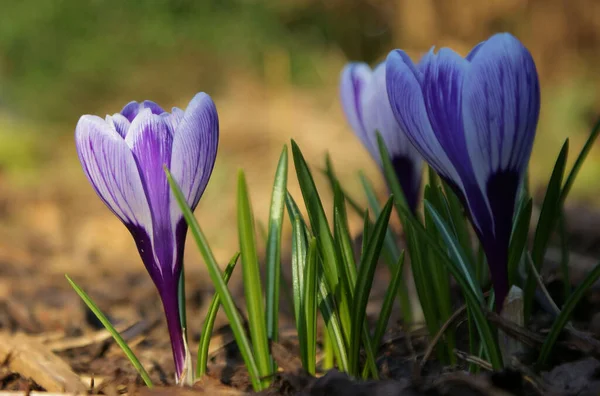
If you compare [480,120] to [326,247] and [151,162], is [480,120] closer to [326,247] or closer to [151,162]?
[326,247]

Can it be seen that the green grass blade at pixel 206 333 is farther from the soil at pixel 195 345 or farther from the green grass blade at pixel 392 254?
the green grass blade at pixel 392 254

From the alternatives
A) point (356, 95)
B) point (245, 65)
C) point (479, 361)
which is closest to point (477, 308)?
point (479, 361)

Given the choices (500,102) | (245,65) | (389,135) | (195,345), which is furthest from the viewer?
(245,65)

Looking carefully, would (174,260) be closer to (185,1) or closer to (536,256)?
(536,256)

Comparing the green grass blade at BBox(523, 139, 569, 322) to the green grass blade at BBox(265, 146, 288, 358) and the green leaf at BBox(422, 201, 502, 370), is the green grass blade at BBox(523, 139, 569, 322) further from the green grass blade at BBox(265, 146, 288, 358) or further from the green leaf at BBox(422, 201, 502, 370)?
the green grass blade at BBox(265, 146, 288, 358)

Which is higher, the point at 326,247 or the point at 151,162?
the point at 151,162

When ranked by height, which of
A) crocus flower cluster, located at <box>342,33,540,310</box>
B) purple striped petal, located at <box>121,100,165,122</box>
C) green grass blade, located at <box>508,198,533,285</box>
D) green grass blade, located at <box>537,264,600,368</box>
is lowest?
green grass blade, located at <box>537,264,600,368</box>

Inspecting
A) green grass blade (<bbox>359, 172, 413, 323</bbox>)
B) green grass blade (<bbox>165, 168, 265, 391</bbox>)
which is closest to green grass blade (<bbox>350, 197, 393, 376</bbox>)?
green grass blade (<bbox>165, 168, 265, 391</bbox>)
